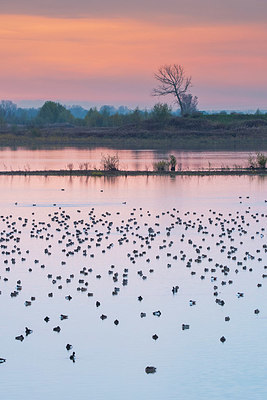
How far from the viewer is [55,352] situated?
13273 mm

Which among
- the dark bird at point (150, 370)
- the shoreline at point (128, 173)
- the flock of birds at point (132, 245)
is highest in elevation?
the shoreline at point (128, 173)

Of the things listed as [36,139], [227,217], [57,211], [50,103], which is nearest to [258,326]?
[227,217]

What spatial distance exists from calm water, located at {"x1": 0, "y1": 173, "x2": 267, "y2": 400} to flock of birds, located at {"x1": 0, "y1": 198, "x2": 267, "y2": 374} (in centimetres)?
5

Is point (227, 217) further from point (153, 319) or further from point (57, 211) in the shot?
point (153, 319)

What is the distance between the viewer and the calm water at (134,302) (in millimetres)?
12141

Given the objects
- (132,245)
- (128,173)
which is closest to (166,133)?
(128,173)

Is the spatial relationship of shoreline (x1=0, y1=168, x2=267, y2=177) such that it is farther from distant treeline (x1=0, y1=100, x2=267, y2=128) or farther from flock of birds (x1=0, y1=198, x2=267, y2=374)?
distant treeline (x1=0, y1=100, x2=267, y2=128)

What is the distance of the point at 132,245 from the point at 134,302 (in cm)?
686

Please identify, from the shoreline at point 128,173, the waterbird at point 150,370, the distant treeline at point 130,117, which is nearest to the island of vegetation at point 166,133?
the distant treeline at point 130,117

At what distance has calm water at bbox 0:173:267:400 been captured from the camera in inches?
478

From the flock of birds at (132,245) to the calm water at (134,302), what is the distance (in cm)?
5

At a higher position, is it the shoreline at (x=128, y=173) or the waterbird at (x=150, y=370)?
the shoreline at (x=128, y=173)

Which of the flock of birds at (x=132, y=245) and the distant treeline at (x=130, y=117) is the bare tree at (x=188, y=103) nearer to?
the distant treeline at (x=130, y=117)

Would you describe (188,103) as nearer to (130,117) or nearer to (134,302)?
(130,117)
